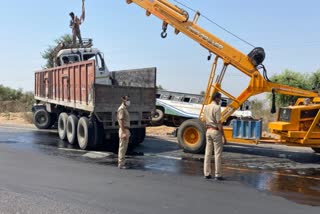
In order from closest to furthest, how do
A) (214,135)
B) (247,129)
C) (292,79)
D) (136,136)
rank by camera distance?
1. (214,135)
2. (247,129)
3. (136,136)
4. (292,79)

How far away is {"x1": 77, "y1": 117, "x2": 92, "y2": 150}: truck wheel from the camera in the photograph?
1351 centimetres

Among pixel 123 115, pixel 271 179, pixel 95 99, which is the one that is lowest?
pixel 271 179

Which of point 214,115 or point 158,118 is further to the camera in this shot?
point 158,118

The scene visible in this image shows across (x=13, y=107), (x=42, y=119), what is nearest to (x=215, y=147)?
(x=42, y=119)

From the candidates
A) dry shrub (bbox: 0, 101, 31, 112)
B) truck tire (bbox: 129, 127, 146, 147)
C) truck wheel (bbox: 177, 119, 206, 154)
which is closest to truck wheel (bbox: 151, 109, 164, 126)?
truck tire (bbox: 129, 127, 146, 147)

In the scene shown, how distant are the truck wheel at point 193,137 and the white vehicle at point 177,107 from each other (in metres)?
6.16

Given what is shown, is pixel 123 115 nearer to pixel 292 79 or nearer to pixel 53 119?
pixel 53 119

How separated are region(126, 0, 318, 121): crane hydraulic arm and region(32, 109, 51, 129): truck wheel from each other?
8814mm

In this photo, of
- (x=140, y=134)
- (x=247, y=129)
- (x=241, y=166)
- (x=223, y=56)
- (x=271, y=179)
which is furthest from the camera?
(x=140, y=134)

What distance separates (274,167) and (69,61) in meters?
11.2

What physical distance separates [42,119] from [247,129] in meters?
11.1

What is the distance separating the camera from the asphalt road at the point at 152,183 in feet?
21.6

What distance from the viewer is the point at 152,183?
829cm

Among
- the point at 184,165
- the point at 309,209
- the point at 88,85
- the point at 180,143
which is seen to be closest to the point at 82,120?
the point at 88,85
